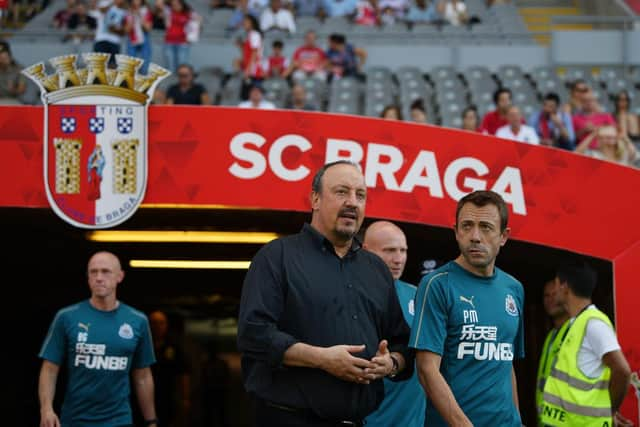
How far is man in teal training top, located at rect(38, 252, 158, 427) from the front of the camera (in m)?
7.94

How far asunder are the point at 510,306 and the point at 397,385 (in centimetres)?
135

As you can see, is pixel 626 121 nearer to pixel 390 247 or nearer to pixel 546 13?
pixel 390 247

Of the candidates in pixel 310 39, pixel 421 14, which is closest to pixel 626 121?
pixel 310 39

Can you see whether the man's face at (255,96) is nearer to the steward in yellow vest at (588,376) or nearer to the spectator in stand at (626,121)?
the spectator in stand at (626,121)

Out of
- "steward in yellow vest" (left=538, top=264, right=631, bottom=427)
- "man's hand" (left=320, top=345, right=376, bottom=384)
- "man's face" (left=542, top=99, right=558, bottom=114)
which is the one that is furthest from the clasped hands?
"man's face" (left=542, top=99, right=558, bottom=114)

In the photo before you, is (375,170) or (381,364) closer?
(381,364)

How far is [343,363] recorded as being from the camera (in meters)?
4.77

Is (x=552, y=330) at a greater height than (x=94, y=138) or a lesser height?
lesser

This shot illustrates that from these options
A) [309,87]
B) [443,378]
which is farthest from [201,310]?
[443,378]

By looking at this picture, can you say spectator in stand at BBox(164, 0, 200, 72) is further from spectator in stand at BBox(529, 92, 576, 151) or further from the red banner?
the red banner

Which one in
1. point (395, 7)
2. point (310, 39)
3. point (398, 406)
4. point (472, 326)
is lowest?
point (398, 406)

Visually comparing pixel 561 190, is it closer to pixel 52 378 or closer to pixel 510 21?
pixel 52 378

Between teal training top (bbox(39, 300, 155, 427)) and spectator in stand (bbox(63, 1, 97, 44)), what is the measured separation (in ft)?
34.9

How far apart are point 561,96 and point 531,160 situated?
8928mm
